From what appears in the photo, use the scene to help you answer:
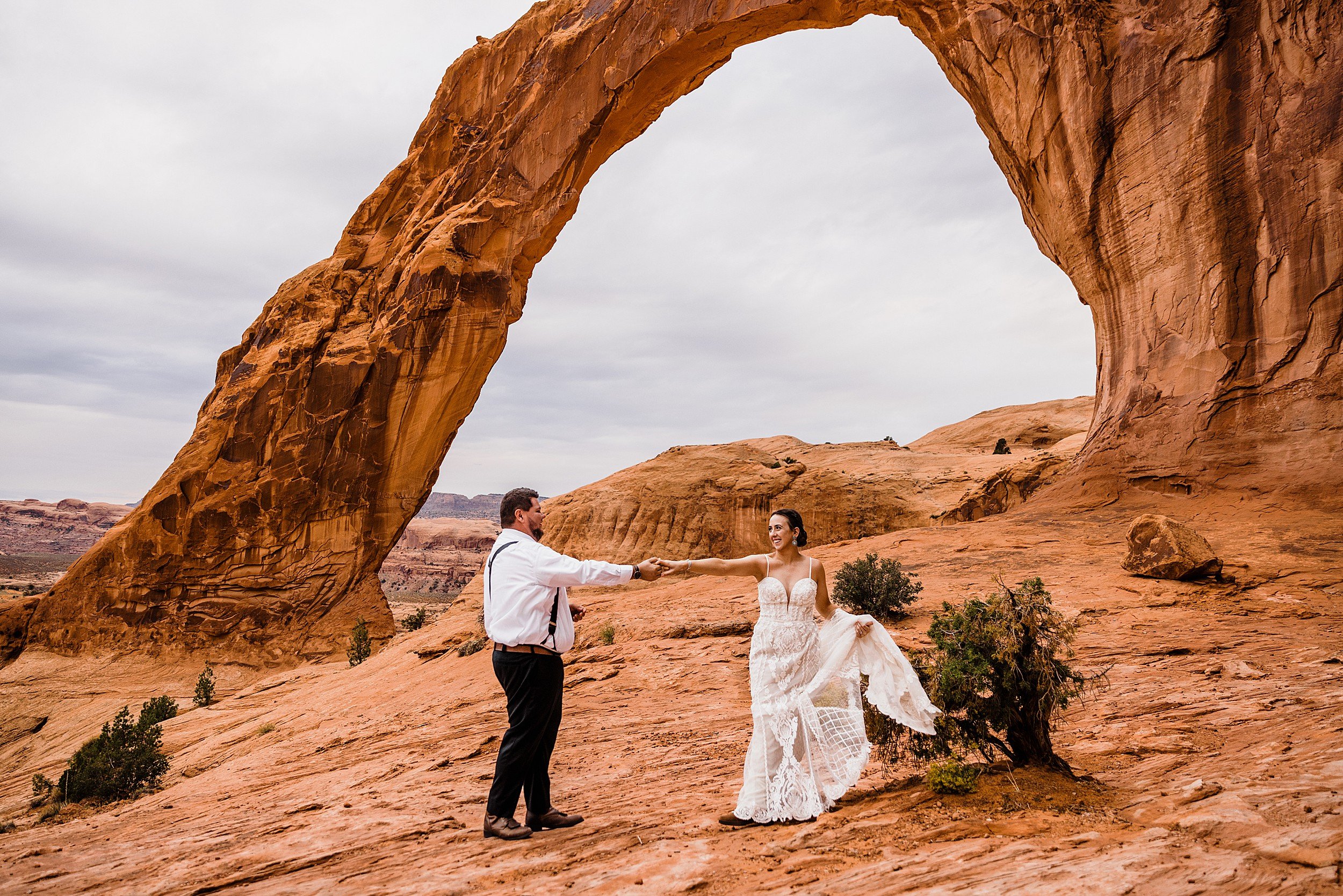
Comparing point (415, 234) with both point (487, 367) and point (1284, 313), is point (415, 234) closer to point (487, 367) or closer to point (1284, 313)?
point (487, 367)

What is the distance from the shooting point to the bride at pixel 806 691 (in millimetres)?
3889

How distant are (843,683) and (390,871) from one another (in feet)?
9.08

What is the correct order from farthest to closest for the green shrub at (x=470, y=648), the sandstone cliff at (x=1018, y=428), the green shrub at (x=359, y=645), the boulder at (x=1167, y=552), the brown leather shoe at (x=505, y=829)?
the sandstone cliff at (x=1018, y=428) → the green shrub at (x=359, y=645) → the green shrub at (x=470, y=648) → the boulder at (x=1167, y=552) → the brown leather shoe at (x=505, y=829)

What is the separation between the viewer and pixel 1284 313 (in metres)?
11.7

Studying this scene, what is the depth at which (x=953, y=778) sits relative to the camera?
3.82m

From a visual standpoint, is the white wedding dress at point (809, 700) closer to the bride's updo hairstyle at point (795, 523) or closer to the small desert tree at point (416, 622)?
the bride's updo hairstyle at point (795, 523)

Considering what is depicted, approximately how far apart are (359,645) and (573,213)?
13.5 m

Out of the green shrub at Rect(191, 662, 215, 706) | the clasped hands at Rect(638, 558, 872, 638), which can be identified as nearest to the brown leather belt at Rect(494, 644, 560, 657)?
the clasped hands at Rect(638, 558, 872, 638)

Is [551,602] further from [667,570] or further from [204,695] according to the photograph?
[204,695]

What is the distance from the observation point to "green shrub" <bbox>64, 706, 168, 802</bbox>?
809cm

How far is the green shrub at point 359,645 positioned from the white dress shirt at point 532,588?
46.6 ft

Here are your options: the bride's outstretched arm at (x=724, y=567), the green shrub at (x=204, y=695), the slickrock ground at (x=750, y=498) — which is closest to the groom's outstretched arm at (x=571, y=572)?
the bride's outstretched arm at (x=724, y=567)

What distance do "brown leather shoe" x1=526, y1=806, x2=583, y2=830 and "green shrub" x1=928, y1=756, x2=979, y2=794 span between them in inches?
82.8

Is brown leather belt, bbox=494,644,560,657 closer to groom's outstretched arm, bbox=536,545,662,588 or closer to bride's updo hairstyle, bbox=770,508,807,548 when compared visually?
groom's outstretched arm, bbox=536,545,662,588
